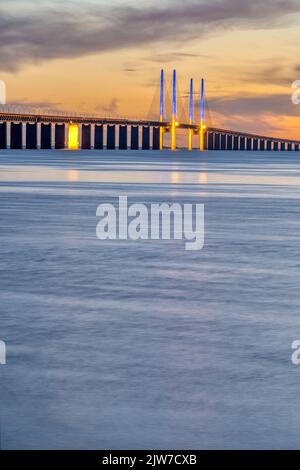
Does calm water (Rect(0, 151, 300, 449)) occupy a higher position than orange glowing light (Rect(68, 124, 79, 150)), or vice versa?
orange glowing light (Rect(68, 124, 79, 150))

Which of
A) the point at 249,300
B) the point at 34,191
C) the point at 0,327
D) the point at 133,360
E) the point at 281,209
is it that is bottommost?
the point at 133,360

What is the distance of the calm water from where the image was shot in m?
5.15

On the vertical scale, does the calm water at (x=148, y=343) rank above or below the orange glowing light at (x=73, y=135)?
below

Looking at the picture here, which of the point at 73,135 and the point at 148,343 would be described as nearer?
the point at 148,343

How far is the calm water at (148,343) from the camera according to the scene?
515 cm

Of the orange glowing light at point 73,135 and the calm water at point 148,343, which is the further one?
the orange glowing light at point 73,135

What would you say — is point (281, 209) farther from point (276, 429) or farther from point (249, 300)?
point (276, 429)

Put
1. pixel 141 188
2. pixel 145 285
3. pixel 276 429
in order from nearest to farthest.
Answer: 1. pixel 276 429
2. pixel 145 285
3. pixel 141 188

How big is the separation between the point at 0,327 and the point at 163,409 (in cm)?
264

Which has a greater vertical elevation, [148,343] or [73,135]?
[73,135]

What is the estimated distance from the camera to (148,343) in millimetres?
7207

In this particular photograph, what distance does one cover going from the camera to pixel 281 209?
22.9 metres

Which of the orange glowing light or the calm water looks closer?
the calm water
